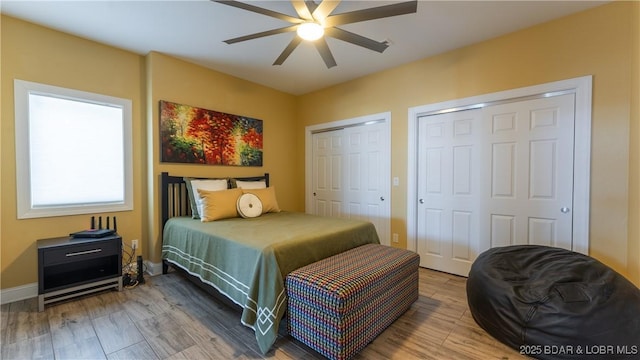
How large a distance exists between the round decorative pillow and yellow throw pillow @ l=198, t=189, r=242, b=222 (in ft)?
0.20

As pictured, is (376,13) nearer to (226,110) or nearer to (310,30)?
(310,30)

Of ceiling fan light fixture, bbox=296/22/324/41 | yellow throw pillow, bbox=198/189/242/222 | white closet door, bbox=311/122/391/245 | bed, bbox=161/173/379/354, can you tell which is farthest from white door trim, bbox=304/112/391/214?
ceiling fan light fixture, bbox=296/22/324/41

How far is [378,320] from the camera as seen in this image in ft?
6.20

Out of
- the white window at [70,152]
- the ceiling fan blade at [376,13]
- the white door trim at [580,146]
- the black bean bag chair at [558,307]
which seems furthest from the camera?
the white window at [70,152]

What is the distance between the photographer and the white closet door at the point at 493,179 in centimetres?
252

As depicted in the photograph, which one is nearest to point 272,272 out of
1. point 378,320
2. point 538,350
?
point 378,320

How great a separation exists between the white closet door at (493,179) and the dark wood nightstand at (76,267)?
11.1 ft

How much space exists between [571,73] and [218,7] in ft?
10.5

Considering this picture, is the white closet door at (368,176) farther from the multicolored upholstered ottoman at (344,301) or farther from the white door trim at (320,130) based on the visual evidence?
the multicolored upholstered ottoman at (344,301)

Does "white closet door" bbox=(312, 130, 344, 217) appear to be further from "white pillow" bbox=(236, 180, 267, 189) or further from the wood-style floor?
the wood-style floor

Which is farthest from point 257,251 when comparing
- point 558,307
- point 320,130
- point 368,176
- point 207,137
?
point 320,130

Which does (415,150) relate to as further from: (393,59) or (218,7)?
(218,7)

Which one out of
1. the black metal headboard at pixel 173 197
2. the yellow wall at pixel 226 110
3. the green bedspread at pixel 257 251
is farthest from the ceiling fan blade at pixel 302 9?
the black metal headboard at pixel 173 197

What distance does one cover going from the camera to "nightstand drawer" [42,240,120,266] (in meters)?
2.28
